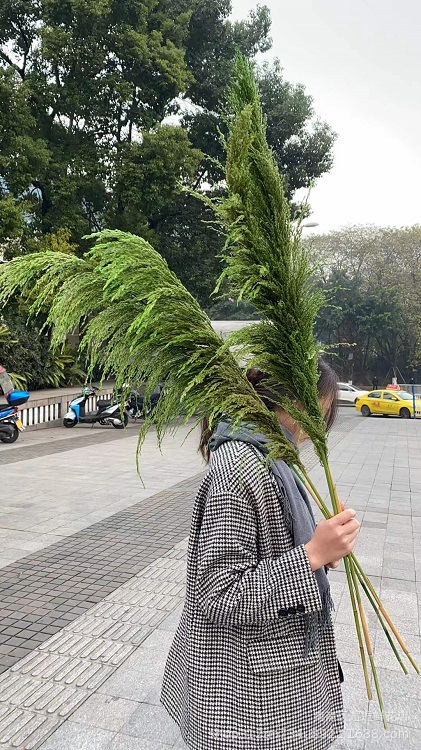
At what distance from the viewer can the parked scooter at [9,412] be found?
11711mm

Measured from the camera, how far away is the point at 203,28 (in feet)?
61.2

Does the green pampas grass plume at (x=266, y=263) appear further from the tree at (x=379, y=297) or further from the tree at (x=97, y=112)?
the tree at (x=379, y=297)

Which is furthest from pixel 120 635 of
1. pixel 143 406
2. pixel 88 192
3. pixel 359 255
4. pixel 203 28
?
pixel 359 255

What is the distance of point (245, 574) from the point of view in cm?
146

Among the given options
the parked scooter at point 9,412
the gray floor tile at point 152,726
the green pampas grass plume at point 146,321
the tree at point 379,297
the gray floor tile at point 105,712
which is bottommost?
the gray floor tile at point 152,726

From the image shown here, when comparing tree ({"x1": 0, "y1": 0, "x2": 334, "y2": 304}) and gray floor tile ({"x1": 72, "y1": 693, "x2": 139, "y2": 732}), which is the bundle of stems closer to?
gray floor tile ({"x1": 72, "y1": 693, "x2": 139, "y2": 732})

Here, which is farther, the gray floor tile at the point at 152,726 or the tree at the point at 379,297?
the tree at the point at 379,297

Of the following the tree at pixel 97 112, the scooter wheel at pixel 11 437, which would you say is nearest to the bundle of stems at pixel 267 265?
the scooter wheel at pixel 11 437

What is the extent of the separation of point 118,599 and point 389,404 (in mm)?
18173

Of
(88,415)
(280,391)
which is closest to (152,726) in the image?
(280,391)

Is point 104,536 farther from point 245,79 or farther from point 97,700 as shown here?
point 245,79

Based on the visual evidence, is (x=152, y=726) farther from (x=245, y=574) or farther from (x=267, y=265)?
(x=267, y=265)

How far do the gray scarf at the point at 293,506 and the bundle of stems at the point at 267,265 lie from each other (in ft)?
0.25

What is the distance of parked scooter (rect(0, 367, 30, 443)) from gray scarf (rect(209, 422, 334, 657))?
426 inches
